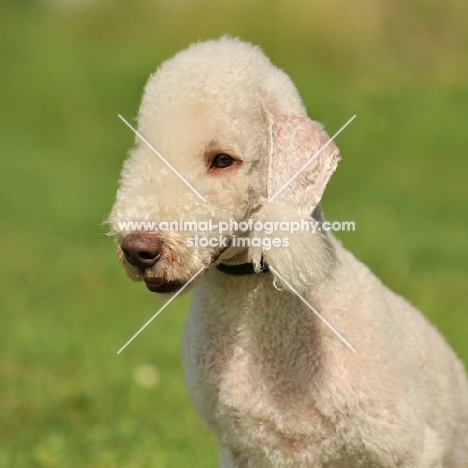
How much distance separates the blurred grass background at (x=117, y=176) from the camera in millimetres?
5758

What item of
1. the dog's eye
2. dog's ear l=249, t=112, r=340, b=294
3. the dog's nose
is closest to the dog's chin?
the dog's nose

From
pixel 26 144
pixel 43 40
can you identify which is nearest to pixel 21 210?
pixel 26 144

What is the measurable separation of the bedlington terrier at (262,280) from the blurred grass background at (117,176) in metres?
0.56

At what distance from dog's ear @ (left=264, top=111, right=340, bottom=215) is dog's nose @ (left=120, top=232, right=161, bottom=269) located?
465mm

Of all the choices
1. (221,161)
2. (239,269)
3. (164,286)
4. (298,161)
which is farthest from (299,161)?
(164,286)

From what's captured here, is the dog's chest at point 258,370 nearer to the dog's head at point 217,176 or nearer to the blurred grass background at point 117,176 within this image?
the dog's head at point 217,176

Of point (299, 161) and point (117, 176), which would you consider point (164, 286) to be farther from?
point (117, 176)

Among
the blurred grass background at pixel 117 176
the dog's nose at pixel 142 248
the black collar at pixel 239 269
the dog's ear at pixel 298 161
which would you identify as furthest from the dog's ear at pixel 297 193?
the blurred grass background at pixel 117 176

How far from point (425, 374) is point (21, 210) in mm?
9349

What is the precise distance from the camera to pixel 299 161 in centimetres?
332

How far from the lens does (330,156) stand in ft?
10.8

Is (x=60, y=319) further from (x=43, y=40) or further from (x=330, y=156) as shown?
(x=43, y=40)

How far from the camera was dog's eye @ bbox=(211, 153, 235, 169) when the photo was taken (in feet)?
10.7

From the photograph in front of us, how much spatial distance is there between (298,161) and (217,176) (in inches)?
10.9
